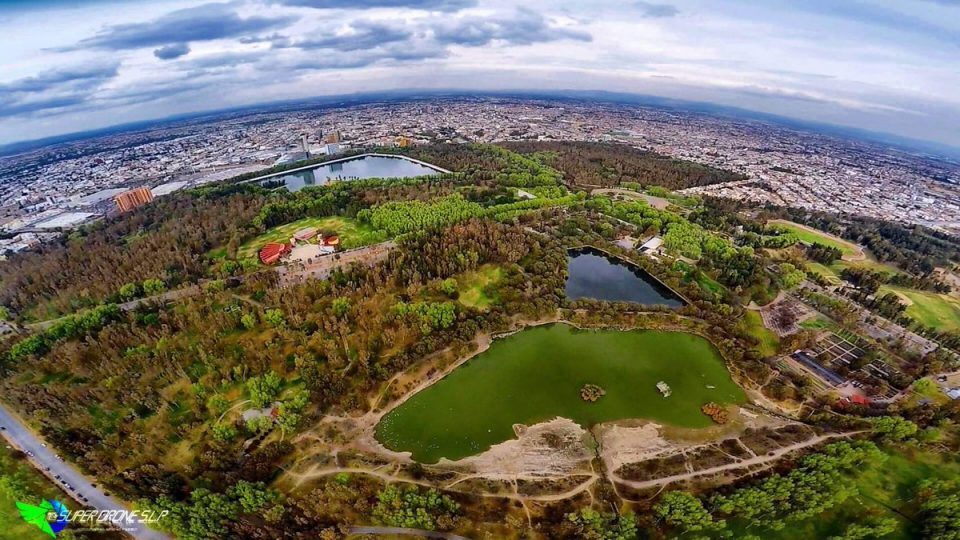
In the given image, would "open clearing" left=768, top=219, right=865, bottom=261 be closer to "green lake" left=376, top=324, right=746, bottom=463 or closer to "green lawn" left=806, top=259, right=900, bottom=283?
"green lawn" left=806, top=259, right=900, bottom=283

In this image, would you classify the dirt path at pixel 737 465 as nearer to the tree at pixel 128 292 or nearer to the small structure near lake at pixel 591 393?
the small structure near lake at pixel 591 393

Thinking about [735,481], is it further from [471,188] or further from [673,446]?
[471,188]

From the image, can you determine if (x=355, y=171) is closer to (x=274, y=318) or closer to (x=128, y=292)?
(x=128, y=292)

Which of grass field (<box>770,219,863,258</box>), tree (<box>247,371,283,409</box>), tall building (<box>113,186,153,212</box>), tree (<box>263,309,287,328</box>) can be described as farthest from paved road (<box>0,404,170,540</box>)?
grass field (<box>770,219,863,258</box>)

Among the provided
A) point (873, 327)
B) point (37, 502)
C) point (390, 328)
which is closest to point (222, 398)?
point (37, 502)

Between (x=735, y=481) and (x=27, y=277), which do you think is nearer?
(x=735, y=481)

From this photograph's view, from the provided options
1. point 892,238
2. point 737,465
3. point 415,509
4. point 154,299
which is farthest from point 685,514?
point 892,238
